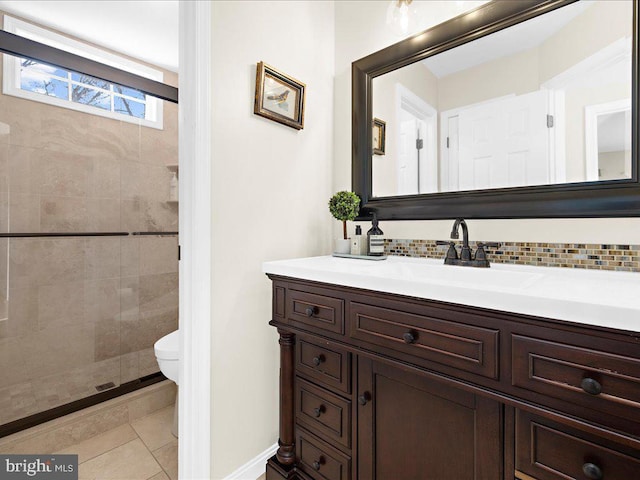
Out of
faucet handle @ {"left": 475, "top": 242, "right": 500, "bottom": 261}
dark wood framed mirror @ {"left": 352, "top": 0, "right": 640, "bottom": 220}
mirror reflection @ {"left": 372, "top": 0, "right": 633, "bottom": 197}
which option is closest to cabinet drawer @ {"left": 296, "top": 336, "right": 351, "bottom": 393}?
faucet handle @ {"left": 475, "top": 242, "right": 500, "bottom": 261}

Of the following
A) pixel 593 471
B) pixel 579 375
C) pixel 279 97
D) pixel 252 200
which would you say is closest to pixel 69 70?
pixel 279 97

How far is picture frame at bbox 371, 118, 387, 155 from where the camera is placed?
5.32 ft

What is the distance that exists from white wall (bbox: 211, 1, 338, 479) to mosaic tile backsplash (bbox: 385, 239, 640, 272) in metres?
0.77

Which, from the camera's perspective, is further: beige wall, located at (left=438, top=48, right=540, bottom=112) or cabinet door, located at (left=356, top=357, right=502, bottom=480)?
beige wall, located at (left=438, top=48, right=540, bottom=112)

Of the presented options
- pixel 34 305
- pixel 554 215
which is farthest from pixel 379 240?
pixel 34 305

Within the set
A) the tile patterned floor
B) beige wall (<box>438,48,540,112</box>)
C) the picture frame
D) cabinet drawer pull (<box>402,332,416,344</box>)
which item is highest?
beige wall (<box>438,48,540,112</box>)

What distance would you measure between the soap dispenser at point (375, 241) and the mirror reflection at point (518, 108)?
8.6 inches

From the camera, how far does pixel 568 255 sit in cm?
110

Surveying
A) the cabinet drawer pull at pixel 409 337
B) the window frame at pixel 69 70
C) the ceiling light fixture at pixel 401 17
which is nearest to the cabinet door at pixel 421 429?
the cabinet drawer pull at pixel 409 337

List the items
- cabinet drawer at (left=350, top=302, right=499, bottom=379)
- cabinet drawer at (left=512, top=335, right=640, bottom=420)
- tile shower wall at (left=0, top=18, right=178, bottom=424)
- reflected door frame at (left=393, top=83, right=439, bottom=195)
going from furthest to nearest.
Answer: tile shower wall at (left=0, top=18, right=178, bottom=424)
reflected door frame at (left=393, top=83, right=439, bottom=195)
cabinet drawer at (left=350, top=302, right=499, bottom=379)
cabinet drawer at (left=512, top=335, right=640, bottom=420)

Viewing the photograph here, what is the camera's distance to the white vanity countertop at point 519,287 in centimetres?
62

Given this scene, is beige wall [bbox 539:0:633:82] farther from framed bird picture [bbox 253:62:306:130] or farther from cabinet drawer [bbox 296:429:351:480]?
cabinet drawer [bbox 296:429:351:480]

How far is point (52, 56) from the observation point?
5.35ft

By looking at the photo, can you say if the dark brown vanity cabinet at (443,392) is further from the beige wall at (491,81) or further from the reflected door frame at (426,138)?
the beige wall at (491,81)
